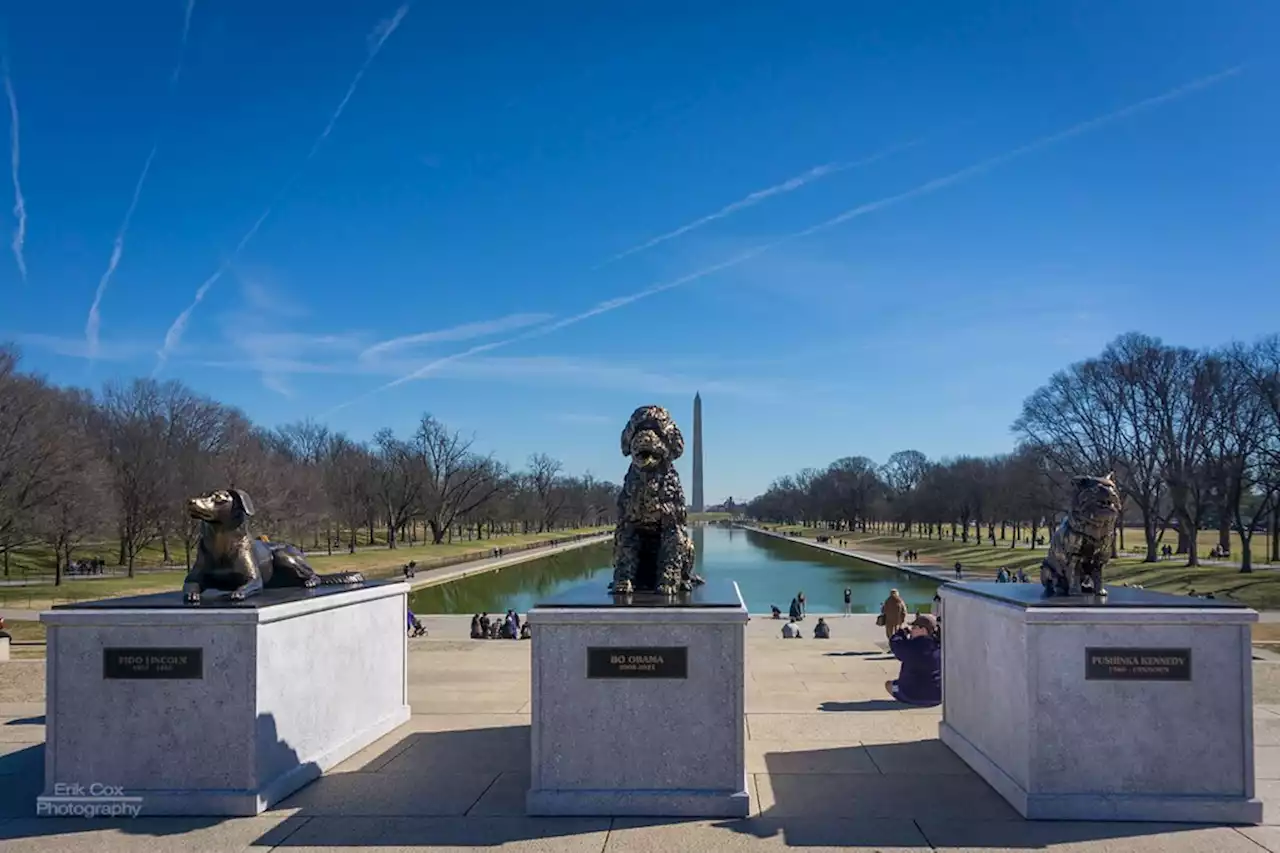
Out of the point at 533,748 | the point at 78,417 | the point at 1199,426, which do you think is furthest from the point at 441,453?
the point at 533,748

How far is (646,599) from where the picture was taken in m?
7.26

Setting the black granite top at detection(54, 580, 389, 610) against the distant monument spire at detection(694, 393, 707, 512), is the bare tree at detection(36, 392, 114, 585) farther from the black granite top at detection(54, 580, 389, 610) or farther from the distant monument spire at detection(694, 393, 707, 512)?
the distant monument spire at detection(694, 393, 707, 512)

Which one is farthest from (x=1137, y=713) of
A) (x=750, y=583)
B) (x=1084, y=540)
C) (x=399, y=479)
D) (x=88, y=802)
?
(x=399, y=479)

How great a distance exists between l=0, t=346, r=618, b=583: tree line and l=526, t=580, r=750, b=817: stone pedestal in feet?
125

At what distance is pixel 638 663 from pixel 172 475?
165 ft

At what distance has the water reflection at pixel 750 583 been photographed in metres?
36.7

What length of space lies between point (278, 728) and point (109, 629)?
61.7 inches

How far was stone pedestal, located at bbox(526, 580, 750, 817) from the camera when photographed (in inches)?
267

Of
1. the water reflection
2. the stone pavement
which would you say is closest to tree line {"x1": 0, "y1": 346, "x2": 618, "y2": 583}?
the water reflection

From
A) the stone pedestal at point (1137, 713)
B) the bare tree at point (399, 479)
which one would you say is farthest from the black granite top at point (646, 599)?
the bare tree at point (399, 479)

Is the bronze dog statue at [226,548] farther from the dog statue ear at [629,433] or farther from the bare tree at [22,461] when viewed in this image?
the bare tree at [22,461]

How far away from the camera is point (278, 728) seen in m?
7.27

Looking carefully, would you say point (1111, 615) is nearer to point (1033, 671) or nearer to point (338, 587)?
point (1033, 671)

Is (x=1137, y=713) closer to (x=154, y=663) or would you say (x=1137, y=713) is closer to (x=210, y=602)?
(x=210, y=602)
